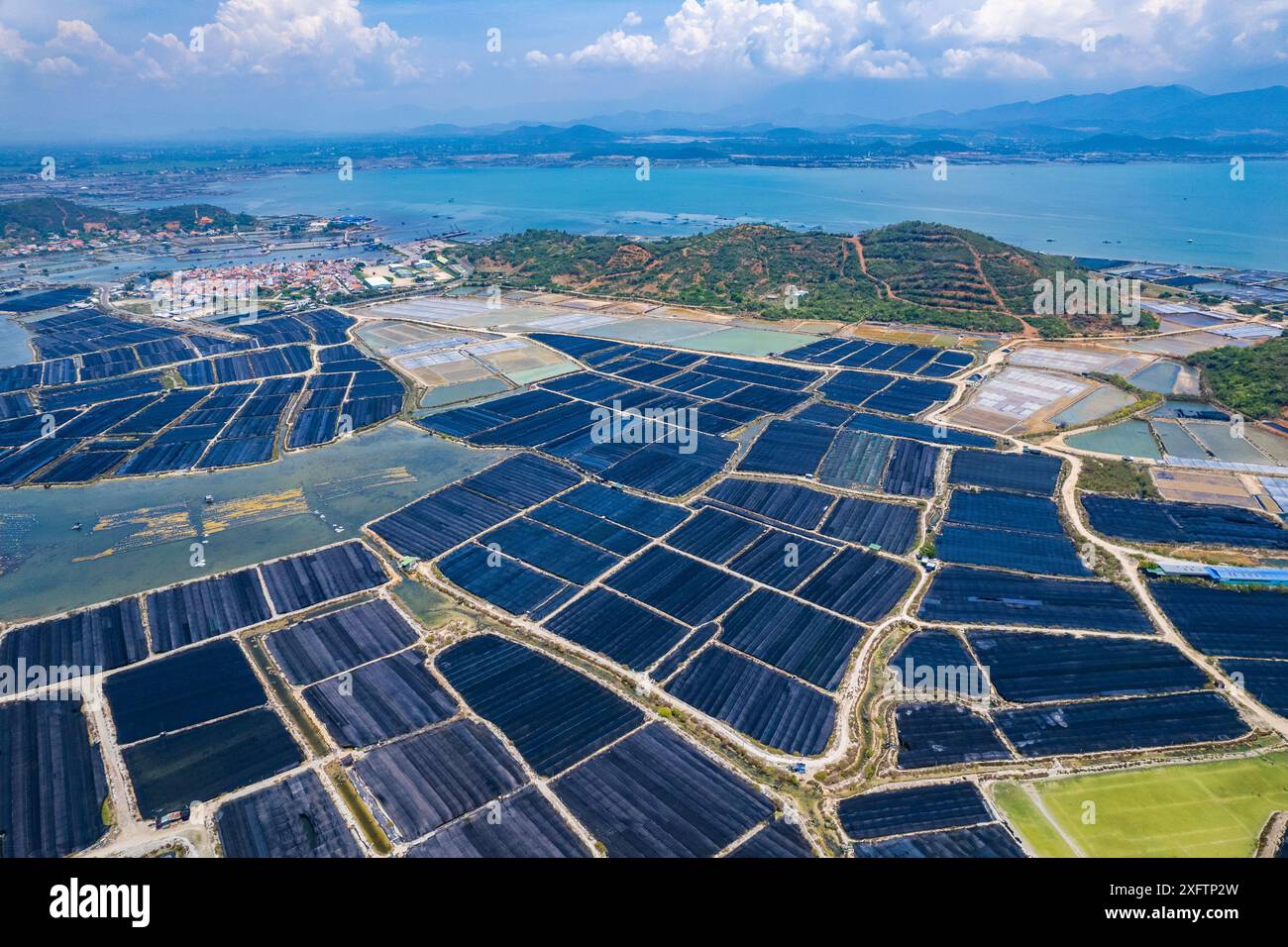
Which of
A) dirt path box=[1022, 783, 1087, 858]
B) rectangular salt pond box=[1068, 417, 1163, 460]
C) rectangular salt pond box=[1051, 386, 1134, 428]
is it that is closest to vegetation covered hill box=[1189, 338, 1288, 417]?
rectangular salt pond box=[1051, 386, 1134, 428]

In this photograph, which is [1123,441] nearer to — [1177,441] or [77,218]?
[1177,441]

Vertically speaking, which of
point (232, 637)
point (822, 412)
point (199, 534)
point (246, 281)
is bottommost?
point (232, 637)

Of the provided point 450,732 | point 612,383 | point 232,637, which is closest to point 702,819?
point 450,732

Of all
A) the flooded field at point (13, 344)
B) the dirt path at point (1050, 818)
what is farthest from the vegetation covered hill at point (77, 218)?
the dirt path at point (1050, 818)

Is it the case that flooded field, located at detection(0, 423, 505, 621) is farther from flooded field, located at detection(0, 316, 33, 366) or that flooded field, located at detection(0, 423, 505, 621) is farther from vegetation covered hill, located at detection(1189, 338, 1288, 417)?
vegetation covered hill, located at detection(1189, 338, 1288, 417)

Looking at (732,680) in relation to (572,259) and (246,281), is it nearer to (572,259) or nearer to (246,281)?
(572,259)

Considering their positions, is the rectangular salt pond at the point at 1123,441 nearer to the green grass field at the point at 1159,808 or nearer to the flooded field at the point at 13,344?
the green grass field at the point at 1159,808

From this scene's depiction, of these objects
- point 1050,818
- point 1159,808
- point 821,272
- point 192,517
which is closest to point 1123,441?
point 1159,808
